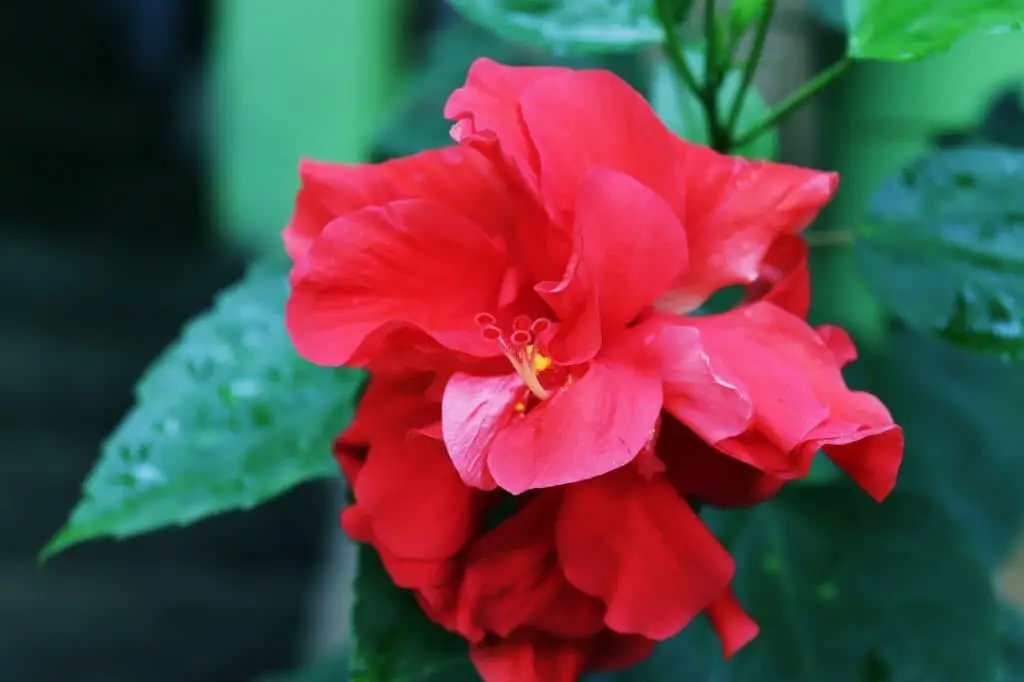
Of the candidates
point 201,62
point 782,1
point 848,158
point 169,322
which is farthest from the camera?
point 201,62

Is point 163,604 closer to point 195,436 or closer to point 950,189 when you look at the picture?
point 195,436

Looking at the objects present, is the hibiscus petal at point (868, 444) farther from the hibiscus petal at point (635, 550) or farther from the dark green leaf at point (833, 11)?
the dark green leaf at point (833, 11)

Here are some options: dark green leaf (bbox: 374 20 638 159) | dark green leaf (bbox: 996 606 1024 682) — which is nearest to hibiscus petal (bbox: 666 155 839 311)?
dark green leaf (bbox: 374 20 638 159)

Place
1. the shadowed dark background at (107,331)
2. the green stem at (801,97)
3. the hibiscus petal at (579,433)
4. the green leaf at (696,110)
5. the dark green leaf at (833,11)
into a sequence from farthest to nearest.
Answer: the shadowed dark background at (107,331)
the dark green leaf at (833,11)
the green leaf at (696,110)
the green stem at (801,97)
the hibiscus petal at (579,433)

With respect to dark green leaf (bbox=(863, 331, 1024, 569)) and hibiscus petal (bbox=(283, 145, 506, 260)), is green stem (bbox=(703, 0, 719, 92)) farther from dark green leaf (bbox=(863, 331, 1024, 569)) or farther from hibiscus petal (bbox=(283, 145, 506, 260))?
dark green leaf (bbox=(863, 331, 1024, 569))

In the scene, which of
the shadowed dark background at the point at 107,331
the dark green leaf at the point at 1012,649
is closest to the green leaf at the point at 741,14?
the dark green leaf at the point at 1012,649

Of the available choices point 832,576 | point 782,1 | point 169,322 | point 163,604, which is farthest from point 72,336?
→ point 832,576
